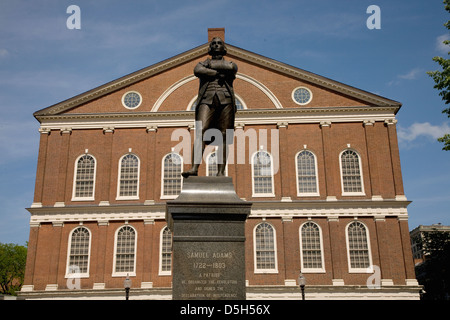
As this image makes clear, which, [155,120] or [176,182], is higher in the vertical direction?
→ [155,120]

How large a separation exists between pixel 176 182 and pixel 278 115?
8.42m

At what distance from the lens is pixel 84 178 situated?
105 feet

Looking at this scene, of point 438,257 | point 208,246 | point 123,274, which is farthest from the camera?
point 438,257

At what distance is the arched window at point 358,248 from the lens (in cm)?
2931

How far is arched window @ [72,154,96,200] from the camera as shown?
31578 millimetres

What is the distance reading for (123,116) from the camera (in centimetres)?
3294

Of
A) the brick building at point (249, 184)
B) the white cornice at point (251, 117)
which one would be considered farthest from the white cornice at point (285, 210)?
the white cornice at point (251, 117)

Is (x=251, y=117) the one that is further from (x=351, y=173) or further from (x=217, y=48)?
(x=217, y=48)

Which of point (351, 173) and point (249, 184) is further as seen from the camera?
point (351, 173)

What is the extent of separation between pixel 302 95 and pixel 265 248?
11.1 m

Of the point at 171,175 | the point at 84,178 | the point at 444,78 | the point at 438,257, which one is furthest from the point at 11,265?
the point at 444,78

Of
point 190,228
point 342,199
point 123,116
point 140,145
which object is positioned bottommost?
point 190,228
